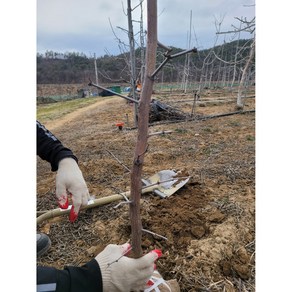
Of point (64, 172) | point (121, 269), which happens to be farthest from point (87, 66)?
point (121, 269)

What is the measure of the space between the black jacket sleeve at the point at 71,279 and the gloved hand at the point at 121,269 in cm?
6

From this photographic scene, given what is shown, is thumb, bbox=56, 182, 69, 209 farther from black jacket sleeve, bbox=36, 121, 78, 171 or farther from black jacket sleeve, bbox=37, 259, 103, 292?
black jacket sleeve, bbox=37, 259, 103, 292

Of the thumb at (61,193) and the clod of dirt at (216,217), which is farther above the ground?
the thumb at (61,193)

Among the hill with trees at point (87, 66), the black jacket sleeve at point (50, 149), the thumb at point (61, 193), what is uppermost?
the hill with trees at point (87, 66)

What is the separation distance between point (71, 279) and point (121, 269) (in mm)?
211

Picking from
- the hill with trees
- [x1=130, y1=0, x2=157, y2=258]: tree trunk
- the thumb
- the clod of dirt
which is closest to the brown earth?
the clod of dirt

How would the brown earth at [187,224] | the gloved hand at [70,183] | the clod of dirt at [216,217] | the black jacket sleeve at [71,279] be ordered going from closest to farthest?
the black jacket sleeve at [71,279] < the gloved hand at [70,183] < the brown earth at [187,224] < the clod of dirt at [216,217]

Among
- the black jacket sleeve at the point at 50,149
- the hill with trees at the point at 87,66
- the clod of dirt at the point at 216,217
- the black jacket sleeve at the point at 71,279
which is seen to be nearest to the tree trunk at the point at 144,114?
the hill with trees at the point at 87,66

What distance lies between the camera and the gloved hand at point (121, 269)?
938 millimetres

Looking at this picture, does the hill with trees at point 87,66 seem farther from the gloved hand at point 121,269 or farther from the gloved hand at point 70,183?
the gloved hand at point 121,269

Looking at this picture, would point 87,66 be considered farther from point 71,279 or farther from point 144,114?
point 71,279

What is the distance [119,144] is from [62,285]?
326 centimetres

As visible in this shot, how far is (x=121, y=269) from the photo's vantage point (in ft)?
3.14

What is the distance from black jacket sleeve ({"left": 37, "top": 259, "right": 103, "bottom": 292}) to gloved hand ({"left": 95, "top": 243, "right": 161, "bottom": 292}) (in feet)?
0.20
